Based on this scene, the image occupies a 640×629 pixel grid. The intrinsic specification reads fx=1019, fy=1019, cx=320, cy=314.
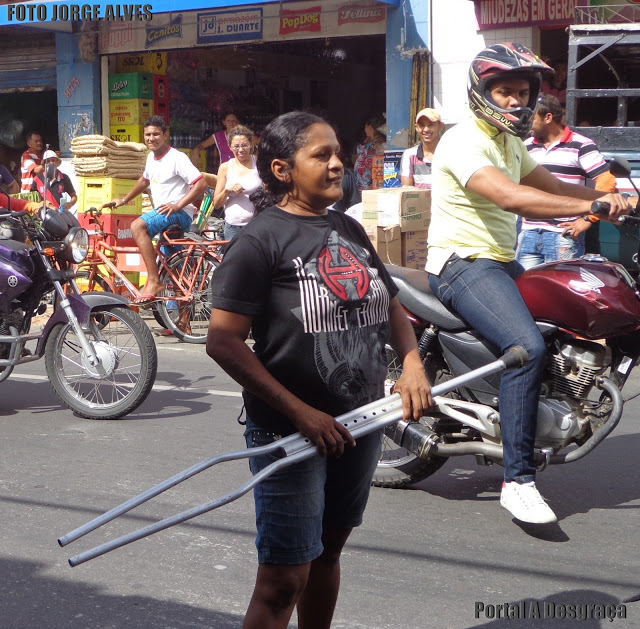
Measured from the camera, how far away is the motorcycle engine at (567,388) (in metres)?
4.34

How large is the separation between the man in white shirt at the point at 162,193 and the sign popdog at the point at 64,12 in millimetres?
4564

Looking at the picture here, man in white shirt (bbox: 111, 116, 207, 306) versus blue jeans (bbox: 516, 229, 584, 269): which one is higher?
man in white shirt (bbox: 111, 116, 207, 306)

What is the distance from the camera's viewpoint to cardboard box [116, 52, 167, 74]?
588 inches

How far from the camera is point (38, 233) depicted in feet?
21.5

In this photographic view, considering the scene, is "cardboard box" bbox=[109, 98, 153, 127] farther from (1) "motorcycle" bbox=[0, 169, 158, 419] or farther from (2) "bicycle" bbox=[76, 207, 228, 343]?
(1) "motorcycle" bbox=[0, 169, 158, 419]

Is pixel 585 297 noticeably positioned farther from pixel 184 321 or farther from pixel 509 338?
pixel 184 321

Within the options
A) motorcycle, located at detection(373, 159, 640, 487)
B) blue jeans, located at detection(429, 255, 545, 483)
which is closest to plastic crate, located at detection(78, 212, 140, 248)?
motorcycle, located at detection(373, 159, 640, 487)

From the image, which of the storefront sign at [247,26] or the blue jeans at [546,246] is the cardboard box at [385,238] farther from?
the storefront sign at [247,26]

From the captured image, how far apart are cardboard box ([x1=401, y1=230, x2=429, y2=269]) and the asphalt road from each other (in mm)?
3457

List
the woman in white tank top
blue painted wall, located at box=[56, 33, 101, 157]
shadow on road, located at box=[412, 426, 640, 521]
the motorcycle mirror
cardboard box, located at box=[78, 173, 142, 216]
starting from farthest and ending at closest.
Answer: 1. blue painted wall, located at box=[56, 33, 101, 157]
2. cardboard box, located at box=[78, 173, 142, 216]
3. the woman in white tank top
4. shadow on road, located at box=[412, 426, 640, 521]
5. the motorcycle mirror

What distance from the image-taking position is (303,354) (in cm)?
270

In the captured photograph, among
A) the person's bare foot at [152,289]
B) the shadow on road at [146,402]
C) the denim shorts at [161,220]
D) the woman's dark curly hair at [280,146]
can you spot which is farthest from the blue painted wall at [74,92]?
the woman's dark curly hair at [280,146]

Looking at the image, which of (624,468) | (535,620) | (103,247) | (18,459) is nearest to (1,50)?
(103,247)

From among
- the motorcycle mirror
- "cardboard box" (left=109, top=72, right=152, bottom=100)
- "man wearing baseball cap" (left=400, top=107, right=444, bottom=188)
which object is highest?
"cardboard box" (left=109, top=72, right=152, bottom=100)
